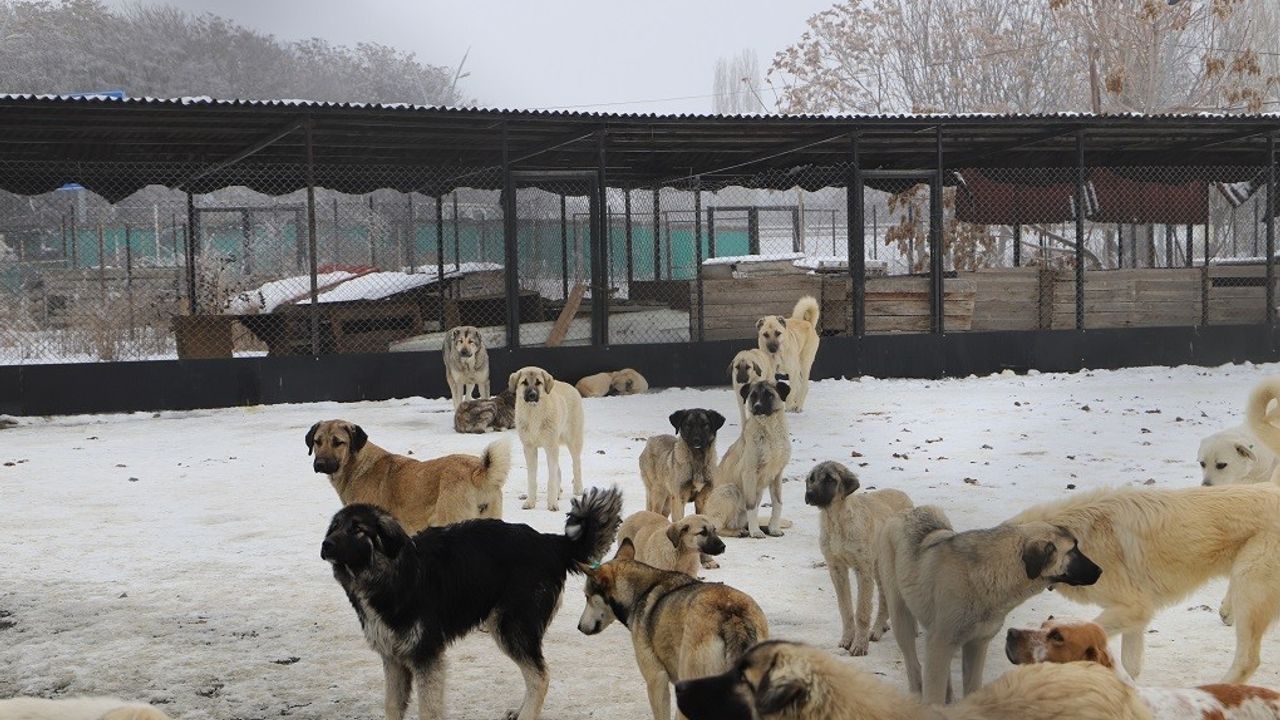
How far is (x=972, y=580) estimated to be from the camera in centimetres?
441

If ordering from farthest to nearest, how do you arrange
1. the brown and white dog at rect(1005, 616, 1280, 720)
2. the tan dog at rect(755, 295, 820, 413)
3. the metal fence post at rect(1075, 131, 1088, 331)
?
the metal fence post at rect(1075, 131, 1088, 331), the tan dog at rect(755, 295, 820, 413), the brown and white dog at rect(1005, 616, 1280, 720)

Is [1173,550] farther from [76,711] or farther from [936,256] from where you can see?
[936,256]

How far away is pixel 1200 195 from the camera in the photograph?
2020 centimetres

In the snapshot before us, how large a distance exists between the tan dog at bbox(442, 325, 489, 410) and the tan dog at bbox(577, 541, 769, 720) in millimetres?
9097

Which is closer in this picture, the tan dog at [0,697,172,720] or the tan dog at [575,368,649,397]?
the tan dog at [0,697,172,720]

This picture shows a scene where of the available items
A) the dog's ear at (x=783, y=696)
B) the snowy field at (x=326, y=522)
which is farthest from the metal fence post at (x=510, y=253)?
the dog's ear at (x=783, y=696)

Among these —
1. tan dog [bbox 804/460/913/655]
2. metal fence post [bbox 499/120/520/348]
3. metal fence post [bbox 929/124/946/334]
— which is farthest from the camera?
metal fence post [bbox 929/124/946/334]

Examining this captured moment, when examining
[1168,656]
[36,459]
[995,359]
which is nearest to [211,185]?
[36,459]

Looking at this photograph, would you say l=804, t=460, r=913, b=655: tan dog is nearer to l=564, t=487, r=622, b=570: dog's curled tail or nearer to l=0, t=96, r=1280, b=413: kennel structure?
l=564, t=487, r=622, b=570: dog's curled tail

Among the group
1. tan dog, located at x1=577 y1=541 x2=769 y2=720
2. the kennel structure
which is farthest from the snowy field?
the kennel structure

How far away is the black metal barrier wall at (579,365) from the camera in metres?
14.3

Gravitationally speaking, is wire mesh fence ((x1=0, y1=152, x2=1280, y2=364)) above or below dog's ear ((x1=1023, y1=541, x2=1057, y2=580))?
above

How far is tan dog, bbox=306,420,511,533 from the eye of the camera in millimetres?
6094

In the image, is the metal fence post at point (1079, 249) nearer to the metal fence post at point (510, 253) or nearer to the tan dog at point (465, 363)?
the metal fence post at point (510, 253)
